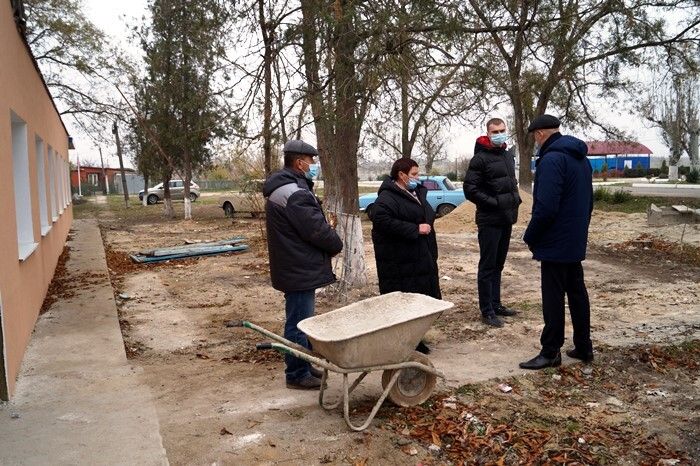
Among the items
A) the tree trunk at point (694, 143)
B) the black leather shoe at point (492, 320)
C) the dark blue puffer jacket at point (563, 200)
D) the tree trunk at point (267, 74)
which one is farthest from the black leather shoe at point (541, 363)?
the tree trunk at point (694, 143)

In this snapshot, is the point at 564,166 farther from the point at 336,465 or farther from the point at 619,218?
the point at 619,218

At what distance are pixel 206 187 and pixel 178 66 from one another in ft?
148

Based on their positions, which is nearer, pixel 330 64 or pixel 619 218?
pixel 330 64

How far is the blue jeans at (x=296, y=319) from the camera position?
409 centimetres

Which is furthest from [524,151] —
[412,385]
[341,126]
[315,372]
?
[412,385]

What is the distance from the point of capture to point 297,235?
13.0 ft

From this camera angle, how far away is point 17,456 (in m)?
3.05

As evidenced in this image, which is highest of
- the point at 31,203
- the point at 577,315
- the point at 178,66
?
the point at 178,66

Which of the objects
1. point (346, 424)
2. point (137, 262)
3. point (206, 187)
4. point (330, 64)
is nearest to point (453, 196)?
point (137, 262)

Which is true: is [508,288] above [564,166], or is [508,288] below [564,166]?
below

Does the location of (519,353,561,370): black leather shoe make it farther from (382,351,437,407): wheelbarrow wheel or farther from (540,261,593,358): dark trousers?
(382,351,437,407): wheelbarrow wheel

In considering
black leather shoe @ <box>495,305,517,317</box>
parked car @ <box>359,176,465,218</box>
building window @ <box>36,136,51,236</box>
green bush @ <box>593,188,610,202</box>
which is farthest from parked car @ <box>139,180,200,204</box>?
black leather shoe @ <box>495,305,517,317</box>

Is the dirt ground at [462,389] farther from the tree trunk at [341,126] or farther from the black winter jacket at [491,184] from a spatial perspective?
the black winter jacket at [491,184]

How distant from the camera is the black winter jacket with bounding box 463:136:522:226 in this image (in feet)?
18.0
